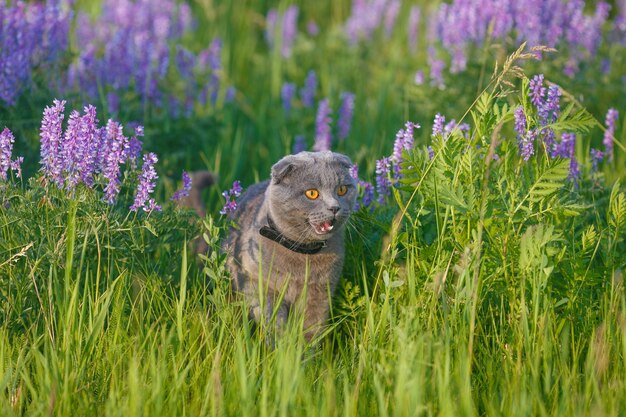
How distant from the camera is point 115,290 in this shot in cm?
349

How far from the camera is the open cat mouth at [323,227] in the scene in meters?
3.56

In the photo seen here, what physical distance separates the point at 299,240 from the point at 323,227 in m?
0.16

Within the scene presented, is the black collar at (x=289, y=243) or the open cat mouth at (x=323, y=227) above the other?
the open cat mouth at (x=323, y=227)

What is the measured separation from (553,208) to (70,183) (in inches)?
74.1

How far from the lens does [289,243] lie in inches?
146

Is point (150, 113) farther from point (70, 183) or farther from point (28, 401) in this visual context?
point (28, 401)

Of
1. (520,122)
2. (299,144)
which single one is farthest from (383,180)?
(299,144)

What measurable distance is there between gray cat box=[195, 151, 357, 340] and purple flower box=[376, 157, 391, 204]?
378 millimetres

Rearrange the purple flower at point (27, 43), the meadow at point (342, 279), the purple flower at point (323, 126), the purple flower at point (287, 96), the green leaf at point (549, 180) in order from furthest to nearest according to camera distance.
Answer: the purple flower at point (287, 96) < the purple flower at point (323, 126) < the purple flower at point (27, 43) < the green leaf at point (549, 180) < the meadow at point (342, 279)

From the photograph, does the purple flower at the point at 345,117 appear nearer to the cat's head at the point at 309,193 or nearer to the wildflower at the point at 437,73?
the wildflower at the point at 437,73

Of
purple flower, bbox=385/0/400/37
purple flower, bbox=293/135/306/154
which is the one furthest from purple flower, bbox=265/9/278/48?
purple flower, bbox=293/135/306/154

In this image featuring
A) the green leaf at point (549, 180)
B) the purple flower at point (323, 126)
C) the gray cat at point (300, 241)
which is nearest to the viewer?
the green leaf at point (549, 180)

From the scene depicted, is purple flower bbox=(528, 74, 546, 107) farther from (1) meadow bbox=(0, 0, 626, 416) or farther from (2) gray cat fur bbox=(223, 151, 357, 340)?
(2) gray cat fur bbox=(223, 151, 357, 340)

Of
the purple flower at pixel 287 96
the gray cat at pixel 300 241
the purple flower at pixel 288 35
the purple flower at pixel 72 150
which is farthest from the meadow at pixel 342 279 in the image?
the purple flower at pixel 288 35
